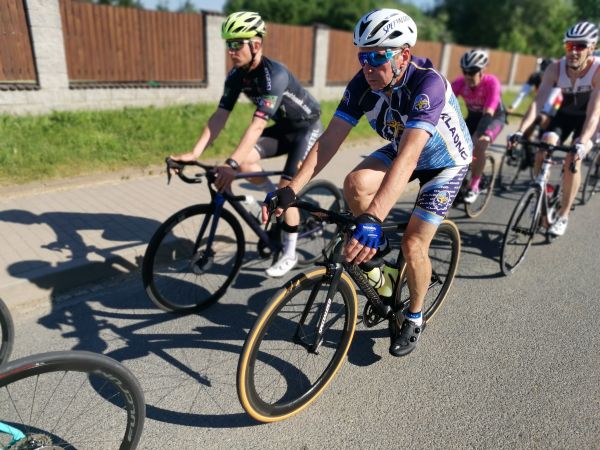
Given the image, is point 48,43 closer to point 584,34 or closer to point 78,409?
point 78,409

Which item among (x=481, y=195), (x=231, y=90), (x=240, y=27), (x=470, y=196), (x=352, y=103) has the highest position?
(x=240, y=27)

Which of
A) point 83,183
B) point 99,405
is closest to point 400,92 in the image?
point 99,405

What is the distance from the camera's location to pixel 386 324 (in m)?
3.64

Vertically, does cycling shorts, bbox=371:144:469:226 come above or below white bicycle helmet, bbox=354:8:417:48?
below

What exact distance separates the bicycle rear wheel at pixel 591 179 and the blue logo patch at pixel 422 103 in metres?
5.95

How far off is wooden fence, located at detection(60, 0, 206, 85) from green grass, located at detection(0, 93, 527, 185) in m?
1.02

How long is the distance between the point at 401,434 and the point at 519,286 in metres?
2.48

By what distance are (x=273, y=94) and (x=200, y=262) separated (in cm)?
154

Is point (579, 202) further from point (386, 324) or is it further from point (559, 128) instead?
point (386, 324)

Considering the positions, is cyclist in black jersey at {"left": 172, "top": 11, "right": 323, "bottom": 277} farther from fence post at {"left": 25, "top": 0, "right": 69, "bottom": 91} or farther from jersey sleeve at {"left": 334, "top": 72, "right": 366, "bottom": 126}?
fence post at {"left": 25, "top": 0, "right": 69, "bottom": 91}

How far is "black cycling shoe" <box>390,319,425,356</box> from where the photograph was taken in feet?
10.3

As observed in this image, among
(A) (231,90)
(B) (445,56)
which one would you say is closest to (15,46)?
(A) (231,90)

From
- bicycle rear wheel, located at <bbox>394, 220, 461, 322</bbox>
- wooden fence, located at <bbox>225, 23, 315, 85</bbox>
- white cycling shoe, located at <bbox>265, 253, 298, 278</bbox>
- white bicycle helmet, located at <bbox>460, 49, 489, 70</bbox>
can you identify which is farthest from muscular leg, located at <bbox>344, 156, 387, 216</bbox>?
wooden fence, located at <bbox>225, 23, 315, 85</bbox>

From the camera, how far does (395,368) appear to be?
3.14 meters
